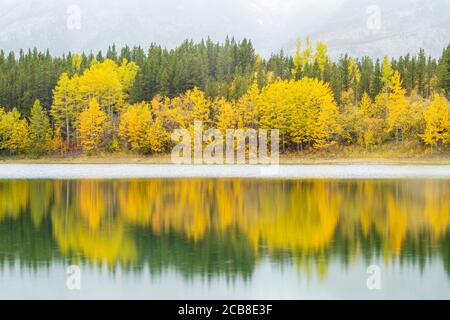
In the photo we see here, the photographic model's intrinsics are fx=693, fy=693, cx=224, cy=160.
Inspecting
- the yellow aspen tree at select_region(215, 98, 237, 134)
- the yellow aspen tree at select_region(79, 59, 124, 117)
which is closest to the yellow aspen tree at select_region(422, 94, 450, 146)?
the yellow aspen tree at select_region(215, 98, 237, 134)

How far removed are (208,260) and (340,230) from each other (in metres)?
7.56

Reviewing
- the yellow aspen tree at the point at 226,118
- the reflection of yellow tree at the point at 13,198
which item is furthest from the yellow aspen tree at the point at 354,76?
the reflection of yellow tree at the point at 13,198

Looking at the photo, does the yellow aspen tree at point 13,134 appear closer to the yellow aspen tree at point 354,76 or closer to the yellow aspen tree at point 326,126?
the yellow aspen tree at point 326,126

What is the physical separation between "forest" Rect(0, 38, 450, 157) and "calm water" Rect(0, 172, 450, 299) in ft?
177

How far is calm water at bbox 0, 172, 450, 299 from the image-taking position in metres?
17.1

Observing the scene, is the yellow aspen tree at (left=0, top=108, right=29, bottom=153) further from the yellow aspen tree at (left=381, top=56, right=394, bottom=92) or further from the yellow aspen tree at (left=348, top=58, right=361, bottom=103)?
the yellow aspen tree at (left=381, top=56, right=394, bottom=92)

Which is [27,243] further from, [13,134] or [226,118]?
[13,134]

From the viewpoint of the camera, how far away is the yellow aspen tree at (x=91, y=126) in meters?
102

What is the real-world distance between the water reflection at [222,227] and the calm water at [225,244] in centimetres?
5

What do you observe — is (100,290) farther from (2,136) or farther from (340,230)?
(2,136)

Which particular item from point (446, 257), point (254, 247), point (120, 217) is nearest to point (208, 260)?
Answer: point (254, 247)

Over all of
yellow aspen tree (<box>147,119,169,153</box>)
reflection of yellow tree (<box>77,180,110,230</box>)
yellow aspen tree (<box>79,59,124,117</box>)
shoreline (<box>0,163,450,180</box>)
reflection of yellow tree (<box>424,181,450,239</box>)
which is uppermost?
yellow aspen tree (<box>79,59,124,117</box>)

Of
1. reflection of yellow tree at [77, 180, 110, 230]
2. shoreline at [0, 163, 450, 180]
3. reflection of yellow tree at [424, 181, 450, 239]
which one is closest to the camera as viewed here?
reflection of yellow tree at [424, 181, 450, 239]

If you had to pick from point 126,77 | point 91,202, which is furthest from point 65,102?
point 91,202
